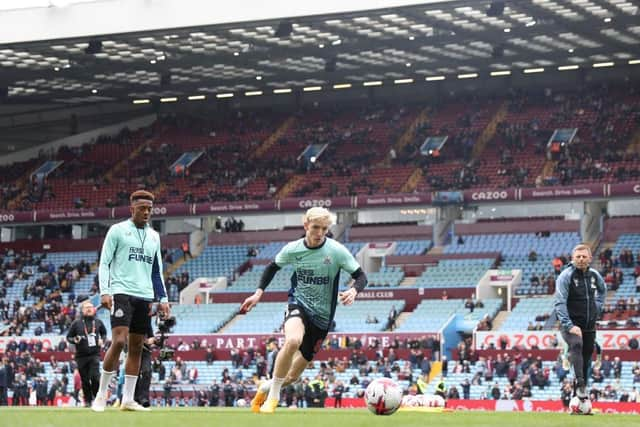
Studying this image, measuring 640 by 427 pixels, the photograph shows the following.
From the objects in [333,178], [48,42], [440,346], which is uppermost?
[48,42]

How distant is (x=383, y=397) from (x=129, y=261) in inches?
117

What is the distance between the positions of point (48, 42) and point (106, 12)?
2.95 meters

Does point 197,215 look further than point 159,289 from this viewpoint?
Yes

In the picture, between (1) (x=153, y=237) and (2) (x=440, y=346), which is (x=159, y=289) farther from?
(2) (x=440, y=346)

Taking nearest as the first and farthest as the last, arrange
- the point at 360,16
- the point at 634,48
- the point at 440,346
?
the point at 440,346 < the point at 360,16 < the point at 634,48

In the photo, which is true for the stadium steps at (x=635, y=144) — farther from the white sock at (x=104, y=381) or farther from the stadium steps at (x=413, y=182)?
the white sock at (x=104, y=381)

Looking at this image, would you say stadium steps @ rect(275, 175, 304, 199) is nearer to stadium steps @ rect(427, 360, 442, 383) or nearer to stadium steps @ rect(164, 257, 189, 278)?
stadium steps @ rect(164, 257, 189, 278)

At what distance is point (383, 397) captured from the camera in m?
12.5

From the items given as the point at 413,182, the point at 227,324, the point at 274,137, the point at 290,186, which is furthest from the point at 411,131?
the point at 227,324

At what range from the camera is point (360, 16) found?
45312 mm

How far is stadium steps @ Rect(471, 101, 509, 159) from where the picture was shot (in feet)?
191

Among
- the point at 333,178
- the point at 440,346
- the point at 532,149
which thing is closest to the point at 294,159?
the point at 333,178

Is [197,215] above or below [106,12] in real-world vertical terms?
below

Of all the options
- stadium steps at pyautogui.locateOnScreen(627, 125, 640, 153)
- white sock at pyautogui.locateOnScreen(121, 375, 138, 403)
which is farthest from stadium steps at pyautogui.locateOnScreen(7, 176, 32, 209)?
white sock at pyautogui.locateOnScreen(121, 375, 138, 403)
